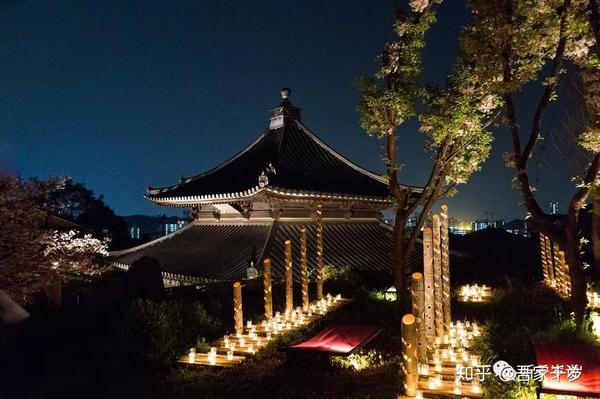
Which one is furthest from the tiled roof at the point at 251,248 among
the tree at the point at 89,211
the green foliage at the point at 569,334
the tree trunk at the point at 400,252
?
the tree at the point at 89,211

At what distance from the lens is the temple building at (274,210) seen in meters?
15.7

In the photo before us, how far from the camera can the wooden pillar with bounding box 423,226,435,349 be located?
27.1 ft

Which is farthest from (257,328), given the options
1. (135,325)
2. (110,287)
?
(110,287)

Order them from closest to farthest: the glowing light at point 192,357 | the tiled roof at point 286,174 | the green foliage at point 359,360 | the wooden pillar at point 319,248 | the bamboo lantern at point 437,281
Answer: the green foliage at point 359,360 → the glowing light at point 192,357 → the bamboo lantern at point 437,281 → the wooden pillar at point 319,248 → the tiled roof at point 286,174

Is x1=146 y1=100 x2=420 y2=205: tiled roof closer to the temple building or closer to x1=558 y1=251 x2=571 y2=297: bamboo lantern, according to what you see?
the temple building

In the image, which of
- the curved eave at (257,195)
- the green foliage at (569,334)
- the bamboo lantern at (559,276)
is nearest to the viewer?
the green foliage at (569,334)

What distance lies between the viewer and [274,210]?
1681cm

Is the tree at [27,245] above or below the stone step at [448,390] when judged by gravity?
above

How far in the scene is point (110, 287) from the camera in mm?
14031

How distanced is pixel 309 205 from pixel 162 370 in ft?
32.2

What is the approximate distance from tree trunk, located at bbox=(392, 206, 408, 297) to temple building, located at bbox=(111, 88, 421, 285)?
3597mm

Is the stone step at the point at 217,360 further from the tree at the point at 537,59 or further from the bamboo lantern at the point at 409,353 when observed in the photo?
the tree at the point at 537,59

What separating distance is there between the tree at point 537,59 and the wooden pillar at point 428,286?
2262 mm

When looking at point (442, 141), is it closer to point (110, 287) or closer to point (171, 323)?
point (171, 323)
